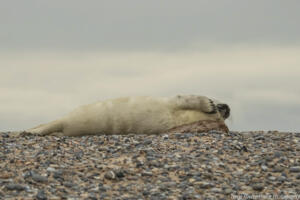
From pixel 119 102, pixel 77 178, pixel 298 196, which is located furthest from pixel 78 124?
pixel 298 196

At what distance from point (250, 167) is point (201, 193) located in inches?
65.3

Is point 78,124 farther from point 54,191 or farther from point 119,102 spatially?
point 54,191

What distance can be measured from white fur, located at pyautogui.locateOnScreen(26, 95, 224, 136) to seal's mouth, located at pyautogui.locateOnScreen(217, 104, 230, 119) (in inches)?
13.2

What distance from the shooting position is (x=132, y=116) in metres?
13.2

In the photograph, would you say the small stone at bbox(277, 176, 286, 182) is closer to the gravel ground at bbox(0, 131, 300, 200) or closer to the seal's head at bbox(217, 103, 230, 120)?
the gravel ground at bbox(0, 131, 300, 200)

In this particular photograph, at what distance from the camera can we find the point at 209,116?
1346cm

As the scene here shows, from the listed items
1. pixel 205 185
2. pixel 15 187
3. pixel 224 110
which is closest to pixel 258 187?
pixel 205 185

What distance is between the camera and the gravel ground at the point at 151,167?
8570 mm

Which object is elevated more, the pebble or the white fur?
the white fur

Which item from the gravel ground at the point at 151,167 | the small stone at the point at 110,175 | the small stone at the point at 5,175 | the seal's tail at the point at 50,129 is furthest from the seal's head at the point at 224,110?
the small stone at the point at 5,175

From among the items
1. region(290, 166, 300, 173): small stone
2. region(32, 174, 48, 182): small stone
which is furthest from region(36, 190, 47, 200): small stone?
region(290, 166, 300, 173): small stone

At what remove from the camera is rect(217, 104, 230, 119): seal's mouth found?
13.9 meters

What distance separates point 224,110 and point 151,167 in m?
4.79

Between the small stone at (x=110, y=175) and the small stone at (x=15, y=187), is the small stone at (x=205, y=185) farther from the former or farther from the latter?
the small stone at (x=15, y=187)
